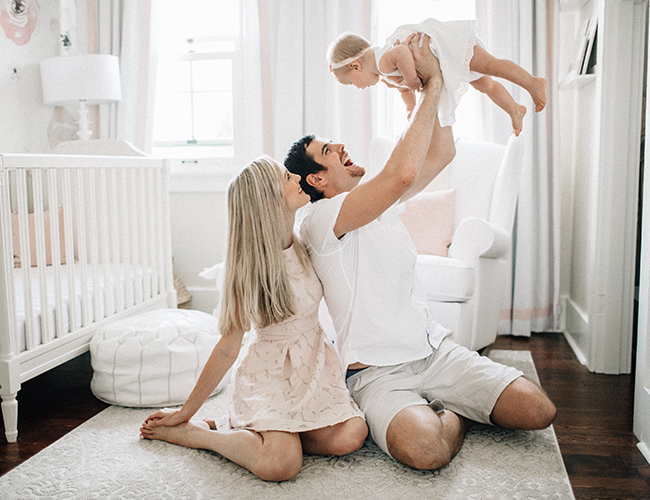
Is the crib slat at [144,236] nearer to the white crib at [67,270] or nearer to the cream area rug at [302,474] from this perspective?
the white crib at [67,270]

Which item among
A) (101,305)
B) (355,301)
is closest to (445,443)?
(355,301)

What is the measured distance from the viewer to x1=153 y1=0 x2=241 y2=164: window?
3535 millimetres

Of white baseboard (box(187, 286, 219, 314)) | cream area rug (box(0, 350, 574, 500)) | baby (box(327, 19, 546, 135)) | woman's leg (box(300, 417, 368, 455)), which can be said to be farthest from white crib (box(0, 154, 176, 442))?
baby (box(327, 19, 546, 135))

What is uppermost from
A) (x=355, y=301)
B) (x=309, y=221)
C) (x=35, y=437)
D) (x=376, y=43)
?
(x=376, y=43)

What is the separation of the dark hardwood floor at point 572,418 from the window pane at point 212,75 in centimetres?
180

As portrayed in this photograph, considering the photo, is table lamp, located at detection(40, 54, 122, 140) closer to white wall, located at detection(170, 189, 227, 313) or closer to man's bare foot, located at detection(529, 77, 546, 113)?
white wall, located at detection(170, 189, 227, 313)

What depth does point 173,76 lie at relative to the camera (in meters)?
3.63

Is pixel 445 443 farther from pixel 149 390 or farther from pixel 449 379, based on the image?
pixel 149 390

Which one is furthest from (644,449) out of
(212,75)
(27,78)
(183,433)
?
(27,78)

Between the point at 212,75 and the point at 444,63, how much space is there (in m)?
2.51

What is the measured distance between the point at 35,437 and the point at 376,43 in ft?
8.30

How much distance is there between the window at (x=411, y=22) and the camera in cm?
320

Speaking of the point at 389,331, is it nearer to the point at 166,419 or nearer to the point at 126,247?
the point at 166,419

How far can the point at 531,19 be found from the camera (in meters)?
2.96
